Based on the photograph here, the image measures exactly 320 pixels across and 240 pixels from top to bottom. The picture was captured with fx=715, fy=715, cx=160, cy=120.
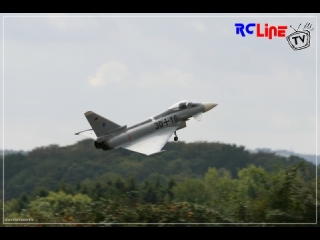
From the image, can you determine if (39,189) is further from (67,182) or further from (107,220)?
(107,220)

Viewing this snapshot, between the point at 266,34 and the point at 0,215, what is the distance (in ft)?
67.2

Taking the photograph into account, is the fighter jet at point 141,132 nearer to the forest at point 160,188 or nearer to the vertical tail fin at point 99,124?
the vertical tail fin at point 99,124

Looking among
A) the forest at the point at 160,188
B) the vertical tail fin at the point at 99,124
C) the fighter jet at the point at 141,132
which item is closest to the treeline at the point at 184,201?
the forest at the point at 160,188

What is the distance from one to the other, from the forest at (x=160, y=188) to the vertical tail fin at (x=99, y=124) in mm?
4907

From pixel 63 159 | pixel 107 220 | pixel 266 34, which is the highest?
pixel 266 34

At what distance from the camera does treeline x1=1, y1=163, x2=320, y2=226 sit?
139 feet

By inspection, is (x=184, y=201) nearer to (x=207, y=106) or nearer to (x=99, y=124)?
(x=207, y=106)

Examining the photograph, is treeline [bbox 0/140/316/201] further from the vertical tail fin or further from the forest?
the vertical tail fin

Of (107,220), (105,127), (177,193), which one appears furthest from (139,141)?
(177,193)

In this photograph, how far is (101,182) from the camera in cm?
5097

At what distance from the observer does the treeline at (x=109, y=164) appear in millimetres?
51438

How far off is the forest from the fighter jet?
3.92m

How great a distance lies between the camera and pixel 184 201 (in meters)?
46.5

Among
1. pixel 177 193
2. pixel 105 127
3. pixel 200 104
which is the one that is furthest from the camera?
pixel 177 193
